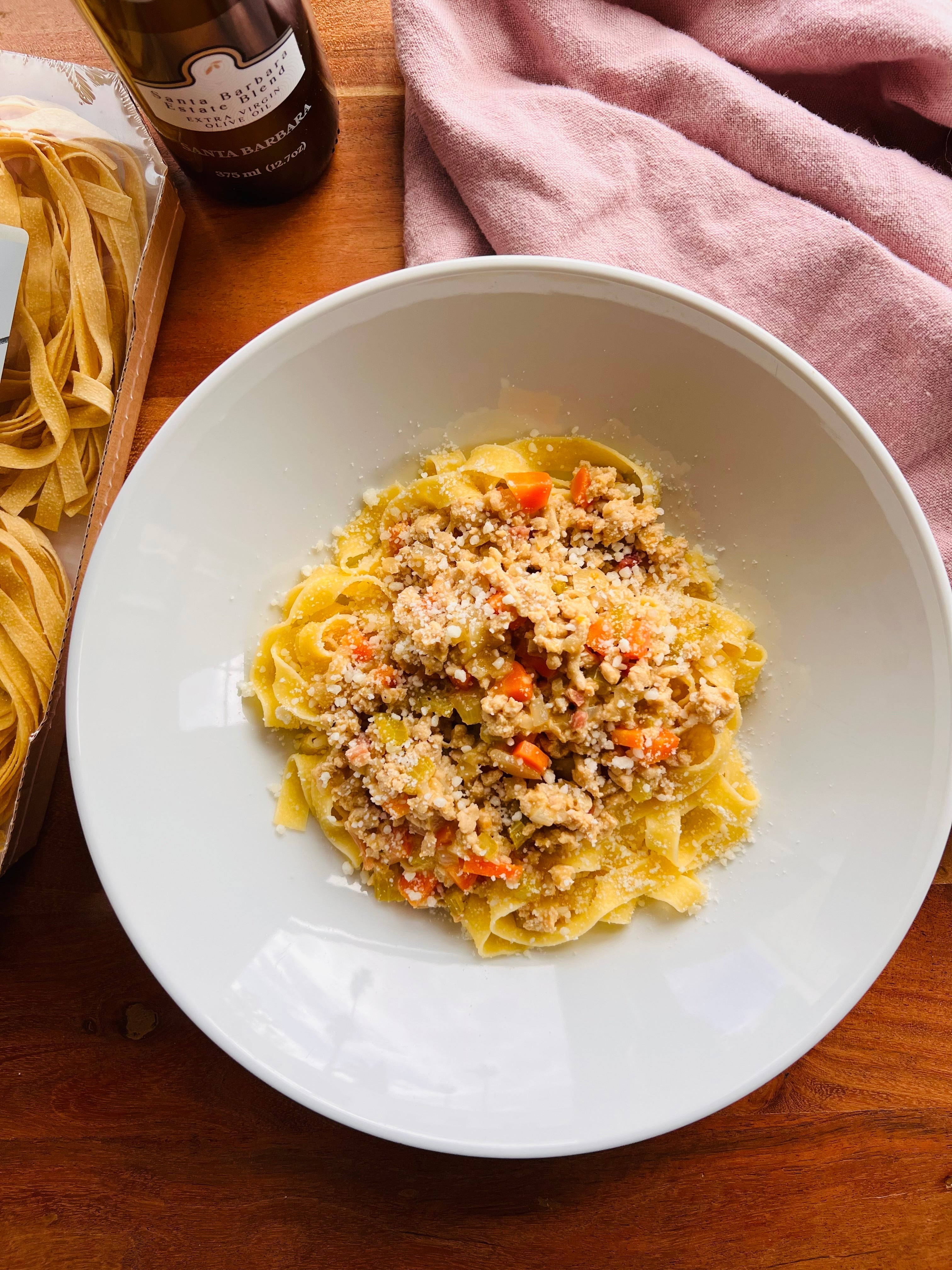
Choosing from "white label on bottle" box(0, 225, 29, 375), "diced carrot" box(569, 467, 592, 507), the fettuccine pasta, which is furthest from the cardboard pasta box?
"diced carrot" box(569, 467, 592, 507)

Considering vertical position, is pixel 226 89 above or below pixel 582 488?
above

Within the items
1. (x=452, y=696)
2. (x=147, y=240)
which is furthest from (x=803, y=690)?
(x=147, y=240)

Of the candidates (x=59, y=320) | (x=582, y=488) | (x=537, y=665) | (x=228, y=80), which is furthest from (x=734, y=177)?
(x=59, y=320)

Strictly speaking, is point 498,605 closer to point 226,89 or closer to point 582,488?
point 582,488

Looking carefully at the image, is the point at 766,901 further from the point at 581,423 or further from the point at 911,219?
the point at 911,219

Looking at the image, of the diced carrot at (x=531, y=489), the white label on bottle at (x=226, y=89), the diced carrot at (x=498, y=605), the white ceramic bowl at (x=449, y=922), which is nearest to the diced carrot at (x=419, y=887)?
the white ceramic bowl at (x=449, y=922)
